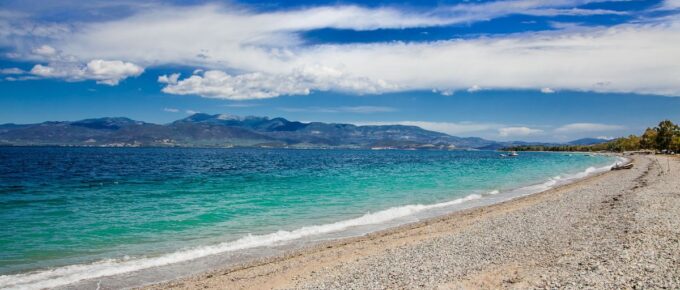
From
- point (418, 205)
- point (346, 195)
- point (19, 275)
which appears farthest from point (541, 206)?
point (19, 275)

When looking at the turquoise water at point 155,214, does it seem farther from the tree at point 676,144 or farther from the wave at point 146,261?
the tree at point 676,144

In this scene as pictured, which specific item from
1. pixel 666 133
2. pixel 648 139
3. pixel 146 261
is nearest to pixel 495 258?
pixel 146 261

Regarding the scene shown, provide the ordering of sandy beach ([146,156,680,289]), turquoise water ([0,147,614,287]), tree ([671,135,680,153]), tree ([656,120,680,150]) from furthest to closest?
tree ([656,120,680,150])
tree ([671,135,680,153])
turquoise water ([0,147,614,287])
sandy beach ([146,156,680,289])

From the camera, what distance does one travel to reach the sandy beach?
35.9ft

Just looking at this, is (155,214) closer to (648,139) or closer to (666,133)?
(666,133)

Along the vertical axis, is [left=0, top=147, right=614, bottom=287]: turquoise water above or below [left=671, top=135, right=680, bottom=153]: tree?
below

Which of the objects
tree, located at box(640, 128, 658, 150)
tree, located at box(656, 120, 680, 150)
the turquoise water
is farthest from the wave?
tree, located at box(640, 128, 658, 150)

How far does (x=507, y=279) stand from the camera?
11.2 m

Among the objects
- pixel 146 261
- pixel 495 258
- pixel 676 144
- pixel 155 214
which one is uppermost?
pixel 676 144

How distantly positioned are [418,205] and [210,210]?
47.5 ft

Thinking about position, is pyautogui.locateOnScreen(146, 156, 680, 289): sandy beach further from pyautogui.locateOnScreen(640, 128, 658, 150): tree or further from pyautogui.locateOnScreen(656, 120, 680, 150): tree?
pyautogui.locateOnScreen(640, 128, 658, 150): tree

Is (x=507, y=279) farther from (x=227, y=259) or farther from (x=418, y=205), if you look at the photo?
(x=418, y=205)

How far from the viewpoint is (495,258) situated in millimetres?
13398

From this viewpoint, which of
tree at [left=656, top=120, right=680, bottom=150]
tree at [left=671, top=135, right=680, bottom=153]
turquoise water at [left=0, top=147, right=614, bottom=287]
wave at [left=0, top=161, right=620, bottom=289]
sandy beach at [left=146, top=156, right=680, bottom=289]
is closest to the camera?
sandy beach at [left=146, top=156, right=680, bottom=289]
